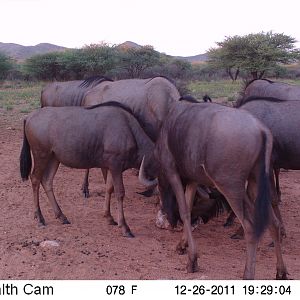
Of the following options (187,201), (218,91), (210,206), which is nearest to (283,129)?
(210,206)

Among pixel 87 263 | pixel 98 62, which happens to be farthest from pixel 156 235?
pixel 98 62

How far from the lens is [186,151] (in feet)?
15.6

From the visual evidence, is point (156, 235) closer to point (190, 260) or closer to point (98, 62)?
point (190, 260)

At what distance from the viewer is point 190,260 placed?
491 centimetres

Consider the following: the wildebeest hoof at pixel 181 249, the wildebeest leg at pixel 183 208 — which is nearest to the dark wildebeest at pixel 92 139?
the wildebeest hoof at pixel 181 249

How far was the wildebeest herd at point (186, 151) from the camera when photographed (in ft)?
14.3

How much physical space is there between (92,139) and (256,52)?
35435mm

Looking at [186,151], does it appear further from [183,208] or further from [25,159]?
[25,159]

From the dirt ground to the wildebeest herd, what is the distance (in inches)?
8.6

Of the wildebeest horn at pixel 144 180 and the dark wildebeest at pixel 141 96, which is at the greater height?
the dark wildebeest at pixel 141 96

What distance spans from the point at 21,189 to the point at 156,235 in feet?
9.38

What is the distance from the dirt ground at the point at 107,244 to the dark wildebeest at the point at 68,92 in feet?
7.86

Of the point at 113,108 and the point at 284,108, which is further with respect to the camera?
the point at 113,108

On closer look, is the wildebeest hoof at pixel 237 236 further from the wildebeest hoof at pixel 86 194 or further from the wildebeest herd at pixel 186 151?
the wildebeest hoof at pixel 86 194
